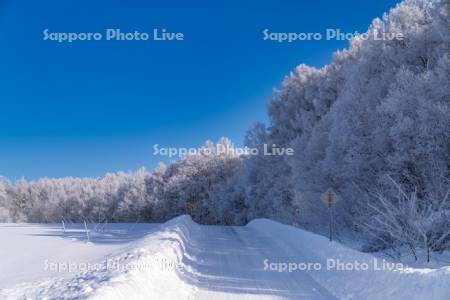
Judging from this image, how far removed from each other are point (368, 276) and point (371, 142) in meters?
17.6

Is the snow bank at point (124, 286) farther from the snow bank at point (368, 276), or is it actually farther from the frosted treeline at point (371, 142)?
the frosted treeline at point (371, 142)

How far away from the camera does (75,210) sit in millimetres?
92500

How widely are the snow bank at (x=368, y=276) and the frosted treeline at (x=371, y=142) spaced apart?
207 cm

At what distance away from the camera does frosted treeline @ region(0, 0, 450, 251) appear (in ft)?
62.9

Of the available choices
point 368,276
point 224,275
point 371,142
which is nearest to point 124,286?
point 224,275

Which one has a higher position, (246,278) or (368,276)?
(368,276)

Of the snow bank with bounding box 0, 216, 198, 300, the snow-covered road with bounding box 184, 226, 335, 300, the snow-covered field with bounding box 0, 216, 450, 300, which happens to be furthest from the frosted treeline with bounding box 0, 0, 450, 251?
the snow bank with bounding box 0, 216, 198, 300

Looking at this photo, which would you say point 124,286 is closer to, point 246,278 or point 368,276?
point 246,278

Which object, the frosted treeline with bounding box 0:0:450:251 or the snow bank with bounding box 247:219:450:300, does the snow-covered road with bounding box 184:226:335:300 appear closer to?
the snow bank with bounding box 247:219:450:300

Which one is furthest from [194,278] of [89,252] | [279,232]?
[279,232]

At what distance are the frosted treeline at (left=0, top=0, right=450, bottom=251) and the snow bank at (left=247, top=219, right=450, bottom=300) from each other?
6.78ft

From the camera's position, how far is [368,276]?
10961 mm

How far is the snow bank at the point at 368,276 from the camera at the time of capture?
27.2 feet

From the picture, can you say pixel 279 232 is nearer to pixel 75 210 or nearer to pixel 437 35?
pixel 437 35
